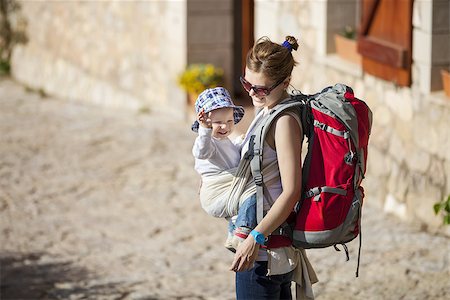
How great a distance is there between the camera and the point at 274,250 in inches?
132

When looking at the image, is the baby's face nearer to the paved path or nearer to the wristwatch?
the wristwatch

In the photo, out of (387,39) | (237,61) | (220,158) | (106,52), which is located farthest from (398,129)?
(106,52)

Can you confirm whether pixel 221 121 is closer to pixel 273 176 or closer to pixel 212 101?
pixel 212 101

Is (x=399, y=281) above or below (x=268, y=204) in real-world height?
below

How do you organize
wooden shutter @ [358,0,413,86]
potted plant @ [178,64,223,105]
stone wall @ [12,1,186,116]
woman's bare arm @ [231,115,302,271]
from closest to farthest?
woman's bare arm @ [231,115,302,271], wooden shutter @ [358,0,413,86], potted plant @ [178,64,223,105], stone wall @ [12,1,186,116]

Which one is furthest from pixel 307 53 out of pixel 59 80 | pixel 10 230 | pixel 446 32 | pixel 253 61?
pixel 59 80

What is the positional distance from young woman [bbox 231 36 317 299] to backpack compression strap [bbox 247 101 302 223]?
0.02m

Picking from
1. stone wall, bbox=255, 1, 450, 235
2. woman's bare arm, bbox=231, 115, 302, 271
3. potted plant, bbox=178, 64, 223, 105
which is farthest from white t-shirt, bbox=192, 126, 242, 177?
potted plant, bbox=178, 64, 223, 105

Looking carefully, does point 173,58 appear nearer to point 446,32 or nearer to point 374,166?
point 374,166

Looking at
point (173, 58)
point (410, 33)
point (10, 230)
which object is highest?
point (410, 33)

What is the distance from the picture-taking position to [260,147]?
128 inches

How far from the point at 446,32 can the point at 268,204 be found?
3117 millimetres

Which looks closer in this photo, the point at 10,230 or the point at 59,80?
the point at 10,230

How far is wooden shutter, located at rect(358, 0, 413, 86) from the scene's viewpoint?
627 centimetres
